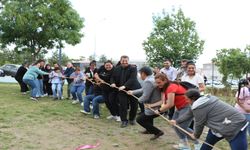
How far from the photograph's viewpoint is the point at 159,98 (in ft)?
23.3

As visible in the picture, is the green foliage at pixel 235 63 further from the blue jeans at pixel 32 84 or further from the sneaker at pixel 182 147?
the sneaker at pixel 182 147

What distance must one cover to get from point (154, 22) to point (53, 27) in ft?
35.1

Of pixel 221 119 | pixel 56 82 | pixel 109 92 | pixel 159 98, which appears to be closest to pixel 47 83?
pixel 56 82

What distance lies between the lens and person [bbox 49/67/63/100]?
1309 centimetres

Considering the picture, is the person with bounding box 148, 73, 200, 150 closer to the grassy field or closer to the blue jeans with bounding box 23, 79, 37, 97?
the grassy field

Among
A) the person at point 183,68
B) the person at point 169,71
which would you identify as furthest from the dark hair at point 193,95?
the person at point 169,71

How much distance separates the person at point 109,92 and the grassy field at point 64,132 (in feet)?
1.03

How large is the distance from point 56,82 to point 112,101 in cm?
431

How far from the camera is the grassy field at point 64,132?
274 inches

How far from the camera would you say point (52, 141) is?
7.14 metres

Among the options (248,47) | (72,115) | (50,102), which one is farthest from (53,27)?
(248,47)

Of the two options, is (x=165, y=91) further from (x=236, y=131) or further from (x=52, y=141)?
(x=52, y=141)

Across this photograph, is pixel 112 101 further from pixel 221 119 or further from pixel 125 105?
pixel 221 119

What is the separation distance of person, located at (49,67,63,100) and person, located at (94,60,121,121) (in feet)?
11.6
